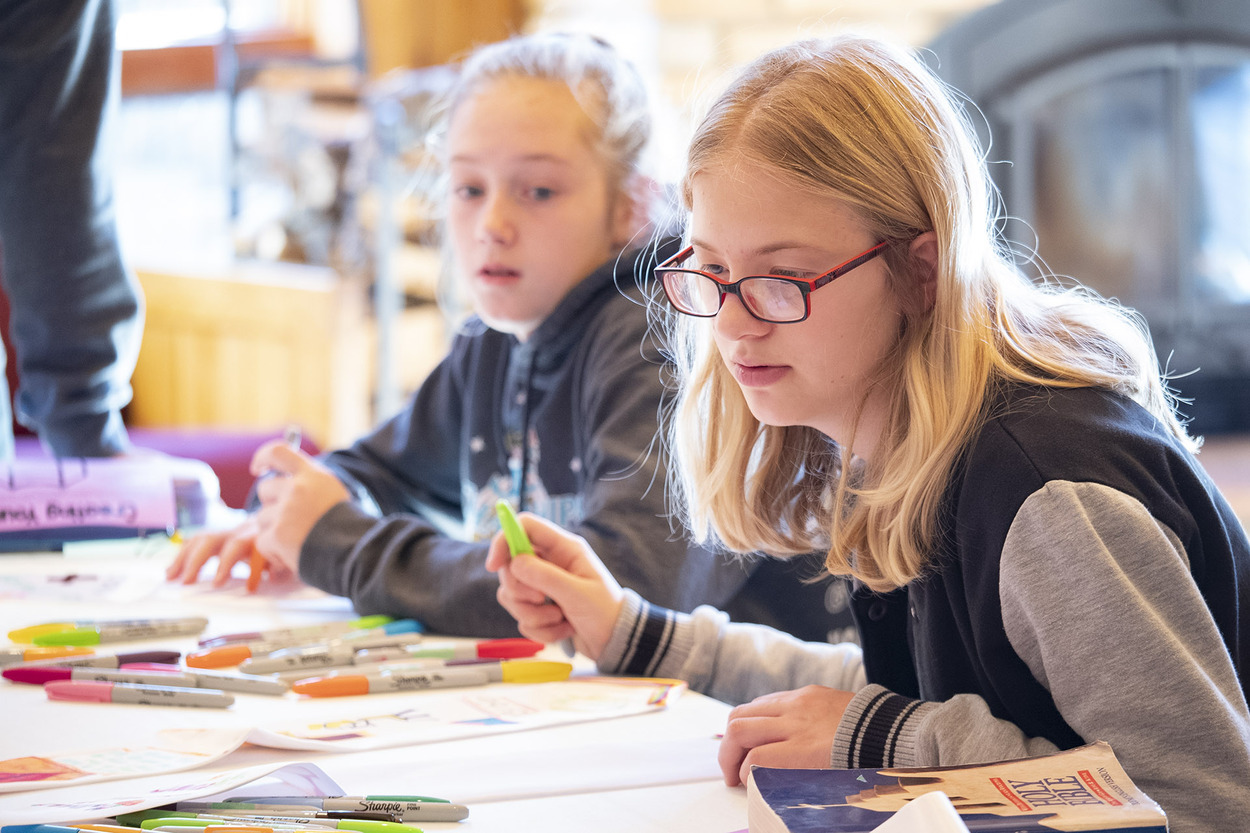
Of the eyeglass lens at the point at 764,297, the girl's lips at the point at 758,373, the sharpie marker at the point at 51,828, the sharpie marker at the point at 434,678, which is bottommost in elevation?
the sharpie marker at the point at 434,678

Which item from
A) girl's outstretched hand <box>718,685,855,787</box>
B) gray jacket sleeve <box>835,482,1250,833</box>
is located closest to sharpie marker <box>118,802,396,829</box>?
girl's outstretched hand <box>718,685,855,787</box>

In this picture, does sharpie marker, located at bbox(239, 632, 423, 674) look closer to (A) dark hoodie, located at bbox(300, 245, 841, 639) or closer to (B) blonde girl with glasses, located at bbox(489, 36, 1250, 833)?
(A) dark hoodie, located at bbox(300, 245, 841, 639)

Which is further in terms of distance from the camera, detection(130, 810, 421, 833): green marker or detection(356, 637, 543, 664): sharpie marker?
detection(356, 637, 543, 664): sharpie marker

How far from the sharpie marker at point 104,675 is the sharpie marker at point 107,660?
1 centimetres

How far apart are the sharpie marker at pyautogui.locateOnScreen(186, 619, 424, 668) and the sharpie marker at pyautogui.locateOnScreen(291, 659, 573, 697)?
60 mm

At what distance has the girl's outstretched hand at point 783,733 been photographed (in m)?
0.59

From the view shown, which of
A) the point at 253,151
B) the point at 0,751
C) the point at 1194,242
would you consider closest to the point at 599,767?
the point at 0,751

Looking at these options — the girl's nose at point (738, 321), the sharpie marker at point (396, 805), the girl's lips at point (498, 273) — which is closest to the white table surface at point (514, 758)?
the sharpie marker at point (396, 805)

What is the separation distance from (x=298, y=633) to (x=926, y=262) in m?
0.50

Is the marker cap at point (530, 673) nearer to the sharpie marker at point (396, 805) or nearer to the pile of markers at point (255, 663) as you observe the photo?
the pile of markers at point (255, 663)

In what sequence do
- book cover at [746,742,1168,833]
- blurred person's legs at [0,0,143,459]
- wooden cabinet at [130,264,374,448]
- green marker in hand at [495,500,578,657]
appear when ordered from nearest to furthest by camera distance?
book cover at [746,742,1168,833], green marker in hand at [495,500,578,657], blurred person's legs at [0,0,143,459], wooden cabinet at [130,264,374,448]

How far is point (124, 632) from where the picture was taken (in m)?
0.83

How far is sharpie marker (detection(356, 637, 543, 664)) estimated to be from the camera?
79 cm

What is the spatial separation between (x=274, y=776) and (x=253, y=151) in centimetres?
272
